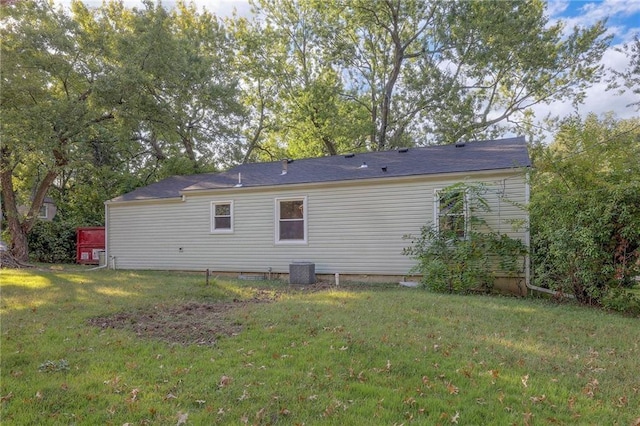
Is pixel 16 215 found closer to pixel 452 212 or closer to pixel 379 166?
pixel 379 166

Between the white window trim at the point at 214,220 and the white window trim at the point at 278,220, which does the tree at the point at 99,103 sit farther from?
the white window trim at the point at 278,220

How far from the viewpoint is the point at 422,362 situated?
388 cm

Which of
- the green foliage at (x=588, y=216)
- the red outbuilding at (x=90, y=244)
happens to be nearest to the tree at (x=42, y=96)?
the red outbuilding at (x=90, y=244)

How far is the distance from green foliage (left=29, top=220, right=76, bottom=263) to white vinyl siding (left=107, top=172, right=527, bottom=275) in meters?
5.34

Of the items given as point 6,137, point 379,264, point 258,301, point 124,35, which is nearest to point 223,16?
point 124,35

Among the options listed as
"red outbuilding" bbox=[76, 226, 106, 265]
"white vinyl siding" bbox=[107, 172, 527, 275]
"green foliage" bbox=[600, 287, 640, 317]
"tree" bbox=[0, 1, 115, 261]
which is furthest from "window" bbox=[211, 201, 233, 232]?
"green foliage" bbox=[600, 287, 640, 317]

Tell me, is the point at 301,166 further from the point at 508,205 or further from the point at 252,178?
the point at 508,205

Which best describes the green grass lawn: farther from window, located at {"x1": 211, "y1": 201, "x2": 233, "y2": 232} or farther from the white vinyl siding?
window, located at {"x1": 211, "y1": 201, "x2": 233, "y2": 232}

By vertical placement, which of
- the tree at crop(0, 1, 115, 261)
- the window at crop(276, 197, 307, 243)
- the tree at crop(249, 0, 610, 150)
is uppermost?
the tree at crop(249, 0, 610, 150)

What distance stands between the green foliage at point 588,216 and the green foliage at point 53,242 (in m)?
18.2

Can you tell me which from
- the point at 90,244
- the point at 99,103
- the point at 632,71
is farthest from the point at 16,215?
the point at 632,71

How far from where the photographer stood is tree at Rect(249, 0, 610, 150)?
19328 mm

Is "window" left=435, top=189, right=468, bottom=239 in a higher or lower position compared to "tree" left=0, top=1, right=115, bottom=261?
lower

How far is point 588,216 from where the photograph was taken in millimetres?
6988
